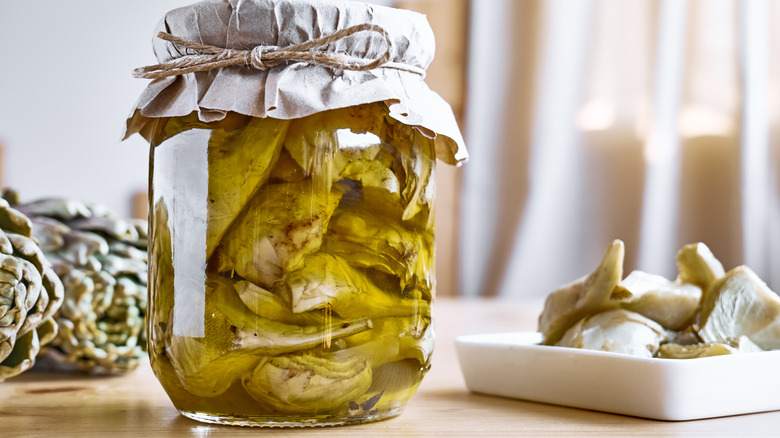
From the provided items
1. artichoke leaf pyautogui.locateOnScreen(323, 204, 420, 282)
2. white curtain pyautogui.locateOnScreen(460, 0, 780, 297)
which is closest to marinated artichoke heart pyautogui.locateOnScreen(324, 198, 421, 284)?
artichoke leaf pyautogui.locateOnScreen(323, 204, 420, 282)

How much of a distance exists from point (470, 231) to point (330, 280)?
1765 millimetres

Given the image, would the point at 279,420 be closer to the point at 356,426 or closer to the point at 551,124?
the point at 356,426

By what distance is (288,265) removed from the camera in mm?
452

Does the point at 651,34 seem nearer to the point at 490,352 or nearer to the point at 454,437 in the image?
the point at 490,352

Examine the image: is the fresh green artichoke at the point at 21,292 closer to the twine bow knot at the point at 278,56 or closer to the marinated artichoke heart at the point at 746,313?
the twine bow knot at the point at 278,56

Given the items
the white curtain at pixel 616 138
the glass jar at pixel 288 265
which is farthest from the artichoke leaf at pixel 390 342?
the white curtain at pixel 616 138

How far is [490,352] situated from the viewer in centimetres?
59

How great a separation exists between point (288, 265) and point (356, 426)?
0.10 m

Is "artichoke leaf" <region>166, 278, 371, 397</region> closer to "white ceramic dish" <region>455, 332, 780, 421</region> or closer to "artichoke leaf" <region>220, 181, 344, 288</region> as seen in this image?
"artichoke leaf" <region>220, 181, 344, 288</region>

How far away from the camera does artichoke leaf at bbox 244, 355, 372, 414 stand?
0.45m

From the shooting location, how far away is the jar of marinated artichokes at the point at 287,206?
452 millimetres

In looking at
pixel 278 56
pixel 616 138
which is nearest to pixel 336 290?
pixel 278 56

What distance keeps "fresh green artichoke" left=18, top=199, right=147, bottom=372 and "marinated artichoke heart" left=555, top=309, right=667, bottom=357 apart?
0.36 meters

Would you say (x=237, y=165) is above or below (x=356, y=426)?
above
